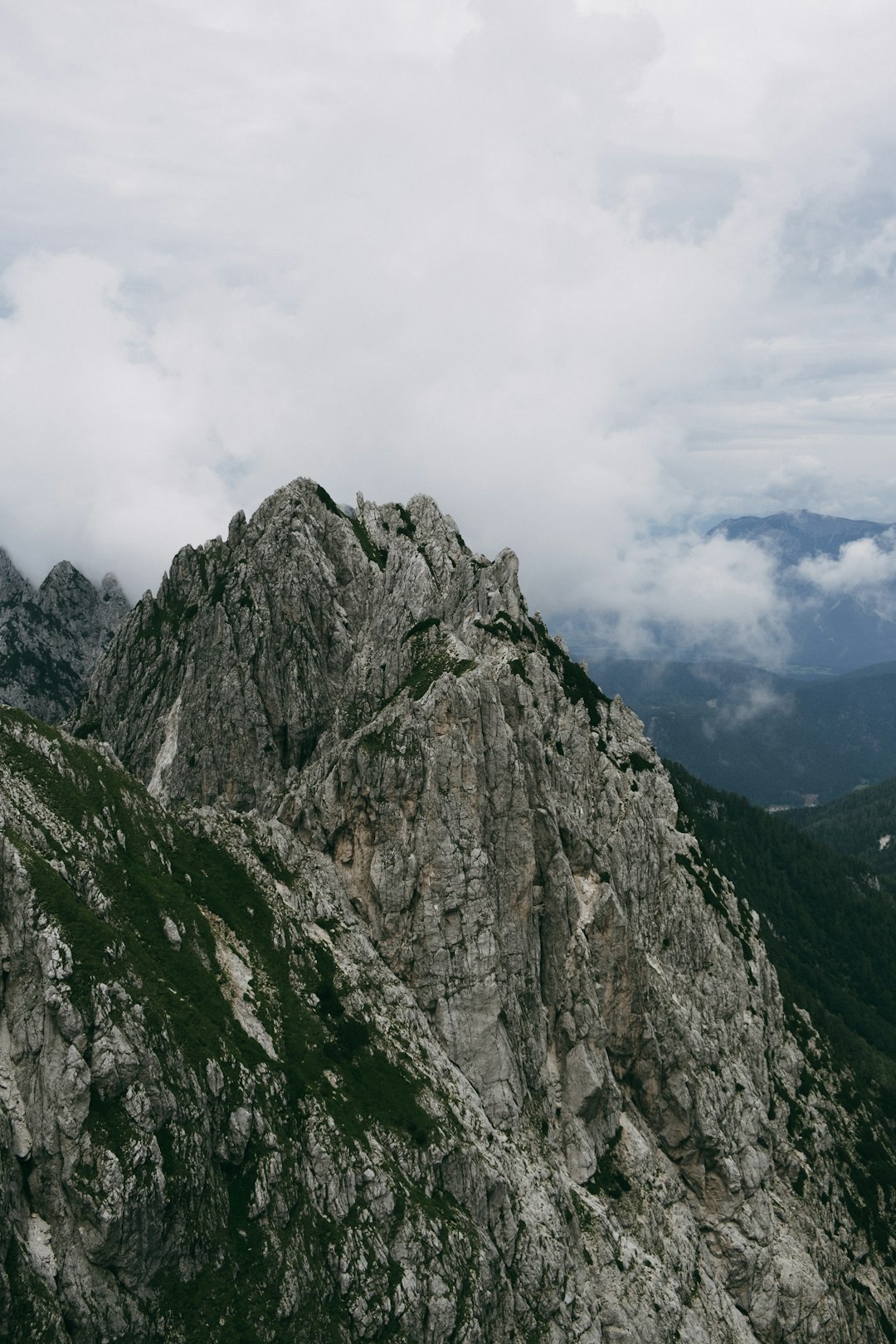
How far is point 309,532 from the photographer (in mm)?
118812

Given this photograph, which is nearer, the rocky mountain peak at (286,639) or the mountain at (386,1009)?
the mountain at (386,1009)

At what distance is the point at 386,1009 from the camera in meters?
76.4

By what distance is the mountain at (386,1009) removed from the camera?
51625 millimetres

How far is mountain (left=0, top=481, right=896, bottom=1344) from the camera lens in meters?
51.6

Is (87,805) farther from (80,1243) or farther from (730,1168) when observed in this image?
(730,1168)

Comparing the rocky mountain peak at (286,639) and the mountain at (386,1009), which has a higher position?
the rocky mountain peak at (286,639)

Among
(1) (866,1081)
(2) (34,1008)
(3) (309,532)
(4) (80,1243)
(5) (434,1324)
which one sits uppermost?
(3) (309,532)

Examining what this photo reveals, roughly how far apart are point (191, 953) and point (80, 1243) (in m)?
20.7

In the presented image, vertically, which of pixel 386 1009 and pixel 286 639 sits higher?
pixel 286 639

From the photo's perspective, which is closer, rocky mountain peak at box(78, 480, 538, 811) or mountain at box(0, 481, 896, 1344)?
mountain at box(0, 481, 896, 1344)

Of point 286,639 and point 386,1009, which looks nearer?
point 386,1009

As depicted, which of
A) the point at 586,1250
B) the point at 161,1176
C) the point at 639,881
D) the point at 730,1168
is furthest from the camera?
the point at 639,881

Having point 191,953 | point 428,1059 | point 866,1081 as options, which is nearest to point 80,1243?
point 191,953

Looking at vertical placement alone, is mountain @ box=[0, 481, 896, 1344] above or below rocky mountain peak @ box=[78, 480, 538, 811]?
below
